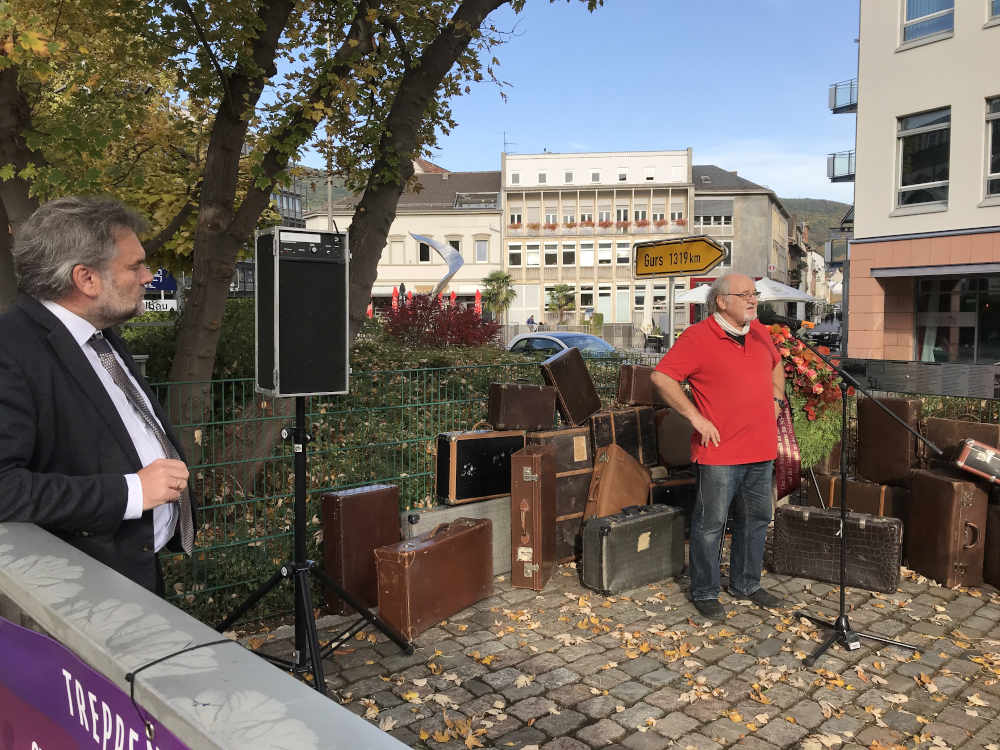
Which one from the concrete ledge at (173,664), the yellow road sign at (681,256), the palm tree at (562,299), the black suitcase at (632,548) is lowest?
the black suitcase at (632,548)

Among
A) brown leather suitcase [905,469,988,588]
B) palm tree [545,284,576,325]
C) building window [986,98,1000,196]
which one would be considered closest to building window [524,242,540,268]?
palm tree [545,284,576,325]

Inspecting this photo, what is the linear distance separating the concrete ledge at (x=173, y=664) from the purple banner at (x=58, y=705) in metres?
0.03

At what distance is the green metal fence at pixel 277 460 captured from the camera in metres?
4.75

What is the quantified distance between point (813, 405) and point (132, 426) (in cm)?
527

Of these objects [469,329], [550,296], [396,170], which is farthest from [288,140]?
[550,296]

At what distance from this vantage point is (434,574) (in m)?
4.80

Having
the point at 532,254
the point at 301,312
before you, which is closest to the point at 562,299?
the point at 532,254

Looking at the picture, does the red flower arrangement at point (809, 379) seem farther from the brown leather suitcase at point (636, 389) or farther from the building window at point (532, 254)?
the building window at point (532, 254)

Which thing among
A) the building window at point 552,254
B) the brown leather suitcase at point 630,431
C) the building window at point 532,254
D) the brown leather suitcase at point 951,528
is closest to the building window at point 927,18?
the brown leather suitcase at point 630,431

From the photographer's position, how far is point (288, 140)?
650cm

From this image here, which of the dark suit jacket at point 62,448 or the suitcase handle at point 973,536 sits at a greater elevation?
the dark suit jacket at point 62,448

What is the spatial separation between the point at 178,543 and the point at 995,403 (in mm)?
6344

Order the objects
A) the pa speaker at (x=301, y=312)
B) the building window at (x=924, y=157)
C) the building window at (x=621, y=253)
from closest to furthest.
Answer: the pa speaker at (x=301, y=312)
the building window at (x=924, y=157)
the building window at (x=621, y=253)

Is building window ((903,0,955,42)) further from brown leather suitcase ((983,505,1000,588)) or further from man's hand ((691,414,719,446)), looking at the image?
man's hand ((691,414,719,446))
